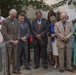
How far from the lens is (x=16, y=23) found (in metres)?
9.05

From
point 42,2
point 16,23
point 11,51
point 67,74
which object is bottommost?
point 67,74

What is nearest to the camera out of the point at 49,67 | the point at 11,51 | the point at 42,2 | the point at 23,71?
the point at 11,51

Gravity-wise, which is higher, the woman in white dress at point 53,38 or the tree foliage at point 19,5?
the tree foliage at point 19,5

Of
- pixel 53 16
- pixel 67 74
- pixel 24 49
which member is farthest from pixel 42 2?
pixel 67 74

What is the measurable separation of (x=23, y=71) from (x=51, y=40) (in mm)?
1465

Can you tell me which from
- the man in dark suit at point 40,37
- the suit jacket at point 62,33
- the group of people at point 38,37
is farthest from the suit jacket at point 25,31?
the suit jacket at point 62,33

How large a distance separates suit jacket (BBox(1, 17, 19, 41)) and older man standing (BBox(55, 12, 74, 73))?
51.4 inches

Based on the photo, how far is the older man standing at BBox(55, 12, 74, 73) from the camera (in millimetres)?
9422

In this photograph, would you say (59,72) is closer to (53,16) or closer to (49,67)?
(49,67)

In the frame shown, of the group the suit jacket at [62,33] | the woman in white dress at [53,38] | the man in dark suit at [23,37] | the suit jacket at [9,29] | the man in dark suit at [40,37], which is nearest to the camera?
the suit jacket at [9,29]

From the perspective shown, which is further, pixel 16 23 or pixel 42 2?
pixel 42 2

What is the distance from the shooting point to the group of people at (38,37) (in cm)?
897

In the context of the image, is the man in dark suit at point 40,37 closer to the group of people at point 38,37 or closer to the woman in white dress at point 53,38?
the group of people at point 38,37

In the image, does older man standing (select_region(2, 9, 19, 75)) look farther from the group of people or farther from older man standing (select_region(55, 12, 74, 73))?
older man standing (select_region(55, 12, 74, 73))
